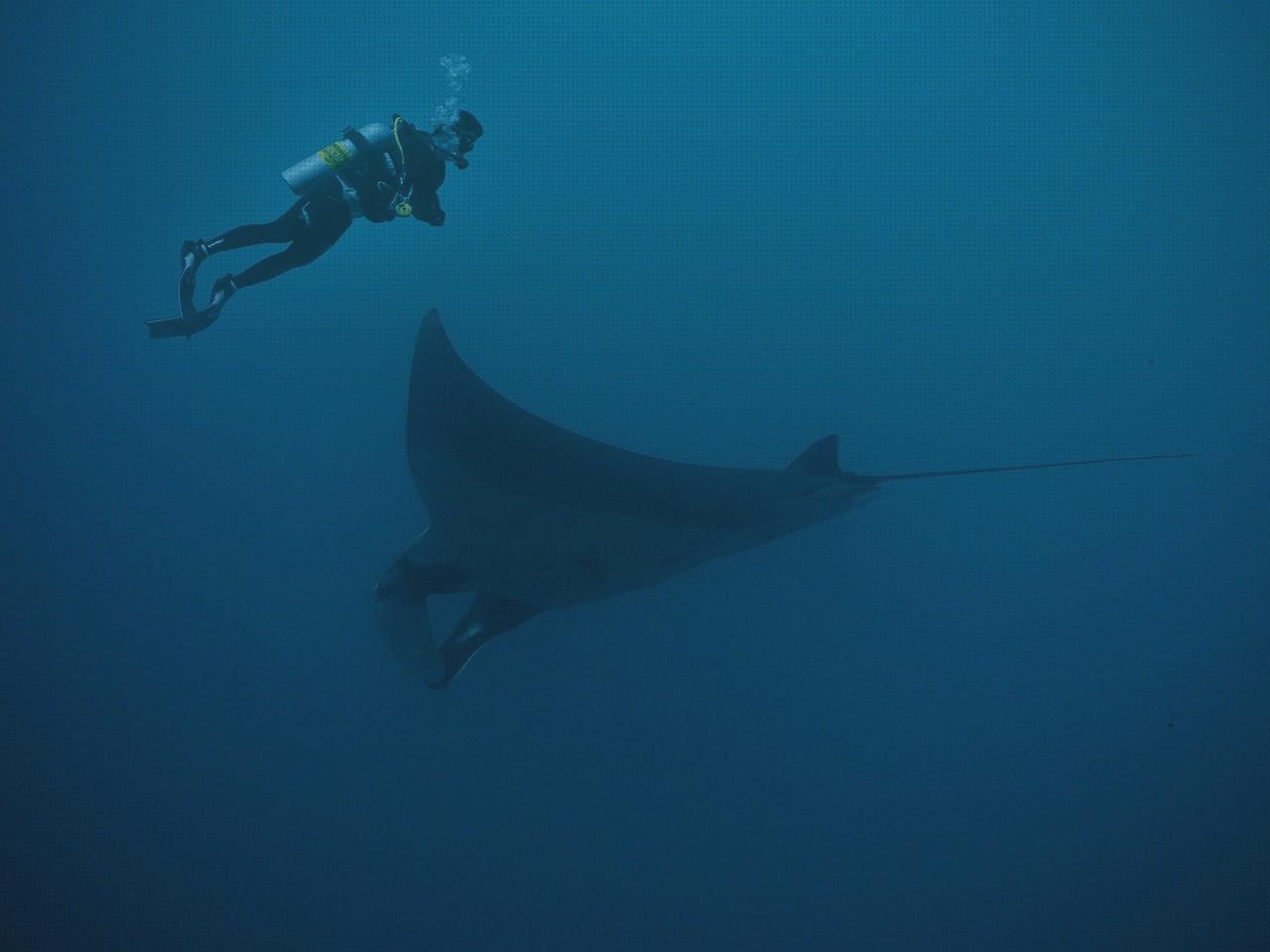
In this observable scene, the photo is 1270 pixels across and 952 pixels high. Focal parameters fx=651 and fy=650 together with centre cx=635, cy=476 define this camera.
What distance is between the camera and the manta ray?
2.53 metres

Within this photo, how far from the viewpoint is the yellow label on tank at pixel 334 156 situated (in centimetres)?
294

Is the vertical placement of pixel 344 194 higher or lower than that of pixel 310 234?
higher

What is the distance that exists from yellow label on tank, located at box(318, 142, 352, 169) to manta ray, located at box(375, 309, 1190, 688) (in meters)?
1.02

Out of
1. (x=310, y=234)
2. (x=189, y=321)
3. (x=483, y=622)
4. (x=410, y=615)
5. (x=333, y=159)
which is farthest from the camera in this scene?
(x=310, y=234)

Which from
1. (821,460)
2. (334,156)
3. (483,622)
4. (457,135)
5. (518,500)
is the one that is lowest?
(483,622)

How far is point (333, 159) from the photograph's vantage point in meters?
2.95

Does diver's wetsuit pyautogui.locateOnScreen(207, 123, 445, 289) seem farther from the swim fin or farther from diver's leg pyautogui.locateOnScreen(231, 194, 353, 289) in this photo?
the swim fin

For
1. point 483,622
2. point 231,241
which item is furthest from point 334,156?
point 483,622

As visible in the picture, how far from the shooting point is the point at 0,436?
246 inches

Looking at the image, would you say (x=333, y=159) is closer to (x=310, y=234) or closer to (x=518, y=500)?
(x=310, y=234)

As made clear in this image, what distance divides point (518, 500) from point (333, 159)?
1.81 metres

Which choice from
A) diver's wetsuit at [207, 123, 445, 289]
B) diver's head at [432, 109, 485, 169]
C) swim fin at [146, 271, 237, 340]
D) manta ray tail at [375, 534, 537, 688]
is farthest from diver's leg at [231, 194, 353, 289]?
manta ray tail at [375, 534, 537, 688]

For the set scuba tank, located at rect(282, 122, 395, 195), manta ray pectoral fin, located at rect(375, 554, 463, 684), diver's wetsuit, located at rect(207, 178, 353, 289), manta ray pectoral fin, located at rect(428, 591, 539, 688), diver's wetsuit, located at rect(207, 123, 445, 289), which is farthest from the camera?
diver's wetsuit, located at rect(207, 178, 353, 289)

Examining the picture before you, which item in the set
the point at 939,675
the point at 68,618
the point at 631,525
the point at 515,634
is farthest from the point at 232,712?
the point at 939,675
